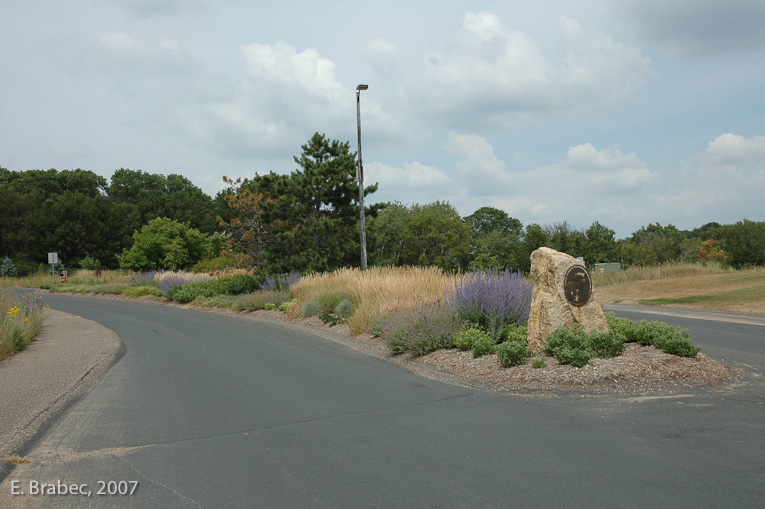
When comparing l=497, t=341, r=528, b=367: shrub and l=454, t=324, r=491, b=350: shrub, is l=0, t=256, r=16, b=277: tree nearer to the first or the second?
l=454, t=324, r=491, b=350: shrub

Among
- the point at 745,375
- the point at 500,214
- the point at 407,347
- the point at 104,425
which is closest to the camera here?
the point at 104,425

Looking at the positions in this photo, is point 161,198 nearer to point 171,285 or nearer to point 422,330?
point 171,285

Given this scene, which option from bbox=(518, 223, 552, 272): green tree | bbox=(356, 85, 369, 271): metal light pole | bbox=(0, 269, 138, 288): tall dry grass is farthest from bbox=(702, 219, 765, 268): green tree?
bbox=(0, 269, 138, 288): tall dry grass

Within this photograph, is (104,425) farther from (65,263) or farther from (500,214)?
(500,214)

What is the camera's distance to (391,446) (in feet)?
18.6

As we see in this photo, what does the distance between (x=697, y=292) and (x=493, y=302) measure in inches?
785

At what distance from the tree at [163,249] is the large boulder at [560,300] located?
39877 mm

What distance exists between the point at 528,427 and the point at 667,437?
1337 millimetres

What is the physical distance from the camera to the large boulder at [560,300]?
9359 mm

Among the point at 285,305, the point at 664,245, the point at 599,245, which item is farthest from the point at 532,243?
the point at 285,305

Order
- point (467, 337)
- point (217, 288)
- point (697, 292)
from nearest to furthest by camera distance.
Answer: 1. point (467, 337)
2. point (697, 292)
3. point (217, 288)

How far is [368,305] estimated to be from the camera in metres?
15.8

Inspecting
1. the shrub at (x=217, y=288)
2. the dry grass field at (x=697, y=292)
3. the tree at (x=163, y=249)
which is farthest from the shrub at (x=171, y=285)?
the dry grass field at (x=697, y=292)

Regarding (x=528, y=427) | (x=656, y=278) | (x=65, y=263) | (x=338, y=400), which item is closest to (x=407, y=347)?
(x=338, y=400)
